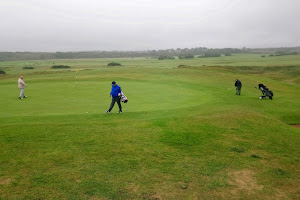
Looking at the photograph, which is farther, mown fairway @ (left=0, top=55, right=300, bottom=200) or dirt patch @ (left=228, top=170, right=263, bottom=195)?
dirt patch @ (left=228, top=170, right=263, bottom=195)

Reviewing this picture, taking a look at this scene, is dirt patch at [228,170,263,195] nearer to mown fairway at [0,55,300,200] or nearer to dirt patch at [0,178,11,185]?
mown fairway at [0,55,300,200]

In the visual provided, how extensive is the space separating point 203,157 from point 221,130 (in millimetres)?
3731

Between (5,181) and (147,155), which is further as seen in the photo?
(147,155)

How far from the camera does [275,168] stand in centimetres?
917

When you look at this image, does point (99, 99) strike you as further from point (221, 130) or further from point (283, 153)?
point (283, 153)

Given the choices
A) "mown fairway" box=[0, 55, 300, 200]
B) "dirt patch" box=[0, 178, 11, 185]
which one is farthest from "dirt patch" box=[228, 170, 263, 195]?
"dirt patch" box=[0, 178, 11, 185]

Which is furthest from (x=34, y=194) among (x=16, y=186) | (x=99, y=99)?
(x=99, y=99)

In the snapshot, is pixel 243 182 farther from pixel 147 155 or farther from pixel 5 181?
pixel 5 181

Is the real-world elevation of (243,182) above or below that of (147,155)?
below

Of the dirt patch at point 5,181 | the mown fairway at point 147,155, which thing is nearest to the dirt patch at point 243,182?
the mown fairway at point 147,155

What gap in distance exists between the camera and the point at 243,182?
8125 millimetres

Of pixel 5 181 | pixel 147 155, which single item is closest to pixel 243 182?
pixel 147 155

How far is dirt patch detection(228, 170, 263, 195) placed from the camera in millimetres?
7734

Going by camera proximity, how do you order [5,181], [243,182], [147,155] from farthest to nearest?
[147,155], [243,182], [5,181]
